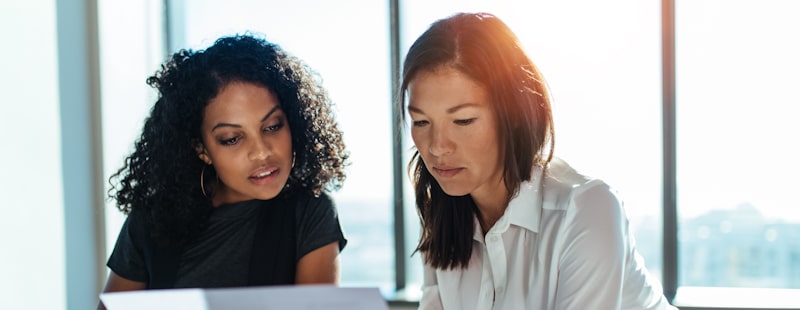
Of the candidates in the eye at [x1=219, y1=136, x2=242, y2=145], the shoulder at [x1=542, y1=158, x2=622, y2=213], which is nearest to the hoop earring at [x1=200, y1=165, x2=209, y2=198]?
the eye at [x1=219, y1=136, x2=242, y2=145]

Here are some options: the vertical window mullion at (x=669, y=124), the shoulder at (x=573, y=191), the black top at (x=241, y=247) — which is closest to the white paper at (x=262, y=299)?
the black top at (x=241, y=247)

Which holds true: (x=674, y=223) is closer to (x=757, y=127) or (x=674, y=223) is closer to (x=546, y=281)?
(x=757, y=127)

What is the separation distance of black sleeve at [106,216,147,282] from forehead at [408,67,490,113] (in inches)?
23.6

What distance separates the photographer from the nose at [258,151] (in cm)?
143

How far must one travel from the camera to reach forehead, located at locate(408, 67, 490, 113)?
1.42 metres

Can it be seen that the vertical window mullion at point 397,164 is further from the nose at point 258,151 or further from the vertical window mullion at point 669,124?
the nose at point 258,151

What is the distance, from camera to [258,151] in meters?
1.43

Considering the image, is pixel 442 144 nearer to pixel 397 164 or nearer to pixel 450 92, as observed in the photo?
pixel 450 92

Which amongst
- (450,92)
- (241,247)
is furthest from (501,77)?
(241,247)

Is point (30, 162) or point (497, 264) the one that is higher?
point (30, 162)

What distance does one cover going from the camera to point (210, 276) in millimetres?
1463

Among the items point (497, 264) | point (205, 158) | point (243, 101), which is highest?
point (243, 101)

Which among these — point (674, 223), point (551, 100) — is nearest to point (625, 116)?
point (674, 223)

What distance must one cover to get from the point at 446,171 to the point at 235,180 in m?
0.39
